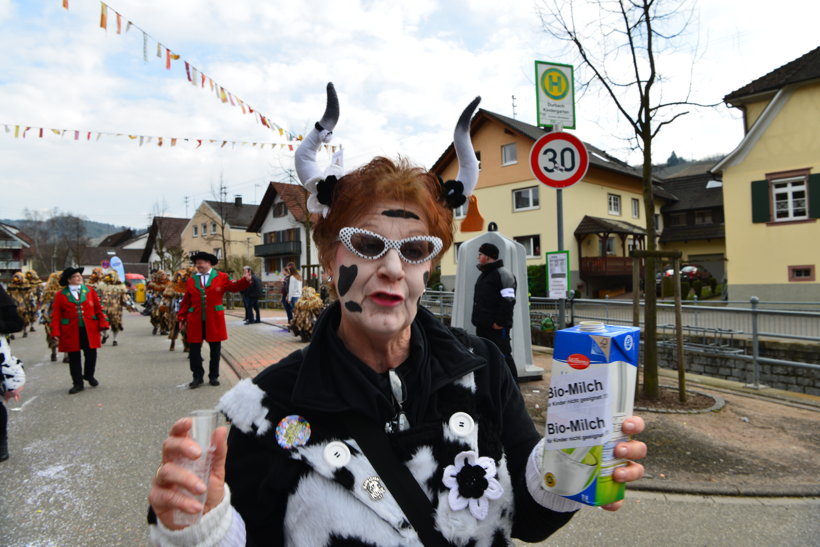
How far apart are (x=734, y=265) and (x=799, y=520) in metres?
18.2

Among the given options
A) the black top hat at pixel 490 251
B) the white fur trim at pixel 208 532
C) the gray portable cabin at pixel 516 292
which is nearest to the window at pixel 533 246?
the gray portable cabin at pixel 516 292

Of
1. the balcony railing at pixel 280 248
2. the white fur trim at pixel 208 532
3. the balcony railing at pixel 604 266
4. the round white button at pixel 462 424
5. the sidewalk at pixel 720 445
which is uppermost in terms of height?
the balcony railing at pixel 280 248

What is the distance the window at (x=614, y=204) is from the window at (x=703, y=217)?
10.2 m

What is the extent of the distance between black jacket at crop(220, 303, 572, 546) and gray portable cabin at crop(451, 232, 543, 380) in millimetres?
6188

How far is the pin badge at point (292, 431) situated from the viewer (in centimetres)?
139

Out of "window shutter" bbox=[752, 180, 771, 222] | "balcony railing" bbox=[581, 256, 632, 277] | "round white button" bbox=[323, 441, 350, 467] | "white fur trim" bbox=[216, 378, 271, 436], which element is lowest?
"round white button" bbox=[323, 441, 350, 467]

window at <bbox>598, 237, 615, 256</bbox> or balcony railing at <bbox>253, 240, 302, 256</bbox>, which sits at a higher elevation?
balcony railing at <bbox>253, 240, 302, 256</bbox>

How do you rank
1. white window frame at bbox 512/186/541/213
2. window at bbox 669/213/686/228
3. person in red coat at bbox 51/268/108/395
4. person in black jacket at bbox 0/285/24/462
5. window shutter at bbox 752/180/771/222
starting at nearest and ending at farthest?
1. person in black jacket at bbox 0/285/24/462
2. person in red coat at bbox 51/268/108/395
3. window shutter at bbox 752/180/771/222
4. white window frame at bbox 512/186/541/213
5. window at bbox 669/213/686/228

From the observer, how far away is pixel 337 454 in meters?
1.37

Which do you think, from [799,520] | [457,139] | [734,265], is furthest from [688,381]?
[734,265]

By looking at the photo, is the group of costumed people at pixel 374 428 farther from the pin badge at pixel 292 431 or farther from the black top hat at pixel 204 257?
the black top hat at pixel 204 257

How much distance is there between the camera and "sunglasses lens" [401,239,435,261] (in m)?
1.61

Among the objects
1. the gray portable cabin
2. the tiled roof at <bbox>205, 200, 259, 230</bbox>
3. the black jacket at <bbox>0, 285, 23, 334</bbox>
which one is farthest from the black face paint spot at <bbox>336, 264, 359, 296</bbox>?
the tiled roof at <bbox>205, 200, 259, 230</bbox>

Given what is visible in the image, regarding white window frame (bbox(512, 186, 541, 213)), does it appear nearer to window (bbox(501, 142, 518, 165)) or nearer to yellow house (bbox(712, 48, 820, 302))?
window (bbox(501, 142, 518, 165))
